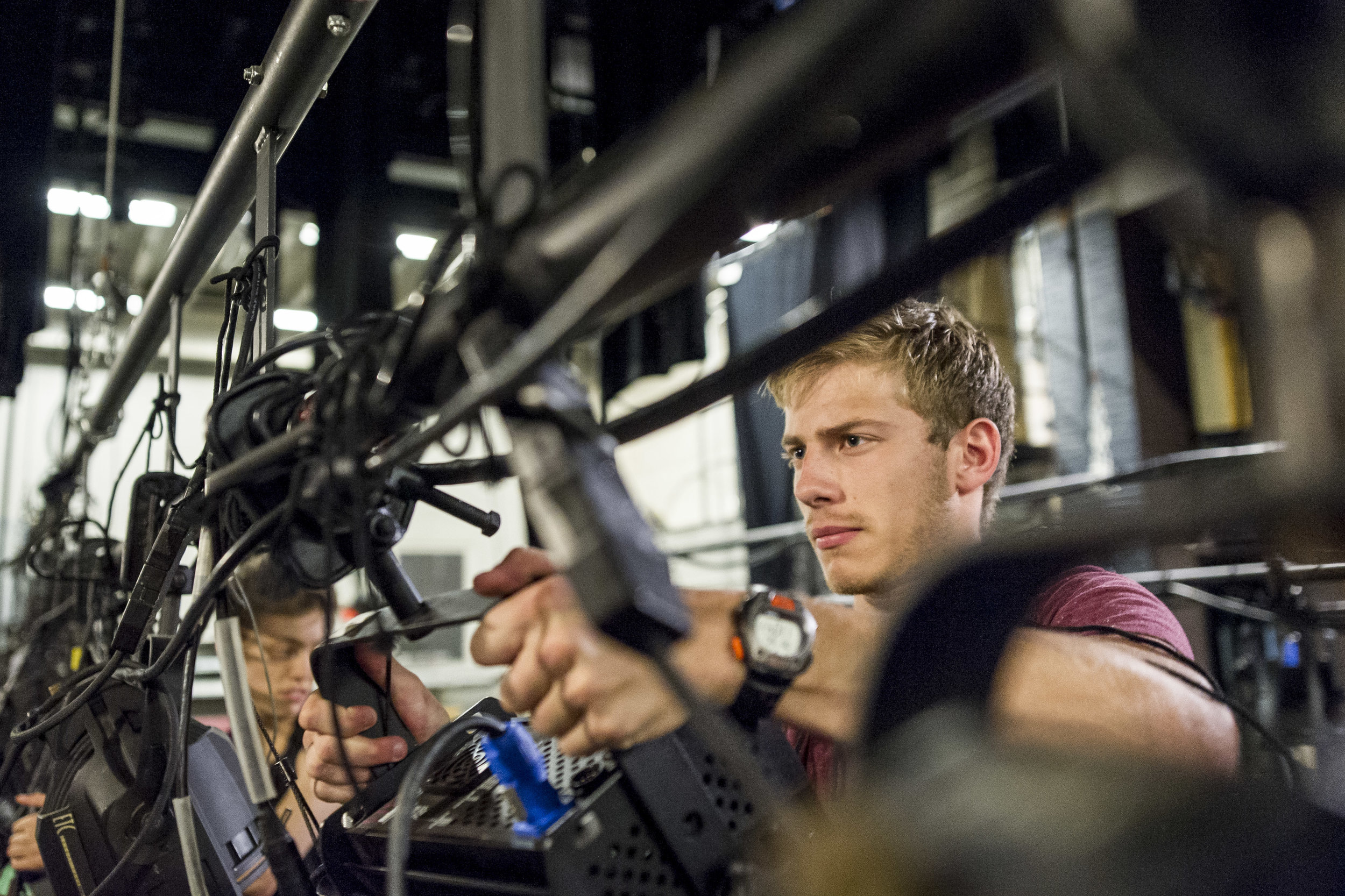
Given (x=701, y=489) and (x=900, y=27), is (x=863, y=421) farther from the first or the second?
(x=701, y=489)

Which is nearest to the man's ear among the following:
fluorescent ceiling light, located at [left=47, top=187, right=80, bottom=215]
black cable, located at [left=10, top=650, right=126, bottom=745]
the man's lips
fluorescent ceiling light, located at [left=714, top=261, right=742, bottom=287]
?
the man's lips

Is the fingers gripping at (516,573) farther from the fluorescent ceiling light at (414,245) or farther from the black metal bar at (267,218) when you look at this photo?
the fluorescent ceiling light at (414,245)

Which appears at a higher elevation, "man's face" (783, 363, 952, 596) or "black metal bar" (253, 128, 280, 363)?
"black metal bar" (253, 128, 280, 363)

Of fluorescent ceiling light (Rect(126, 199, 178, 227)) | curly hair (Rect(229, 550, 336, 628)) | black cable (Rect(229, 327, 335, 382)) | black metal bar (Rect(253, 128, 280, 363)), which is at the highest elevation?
fluorescent ceiling light (Rect(126, 199, 178, 227))

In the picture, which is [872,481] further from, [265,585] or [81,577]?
[81,577]

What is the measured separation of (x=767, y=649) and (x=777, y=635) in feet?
0.04

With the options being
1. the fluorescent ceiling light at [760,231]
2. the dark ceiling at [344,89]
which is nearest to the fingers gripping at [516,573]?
the fluorescent ceiling light at [760,231]

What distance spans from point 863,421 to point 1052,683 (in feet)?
2.32

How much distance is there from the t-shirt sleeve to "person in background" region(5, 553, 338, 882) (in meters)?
0.61

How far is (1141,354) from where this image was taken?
165 inches

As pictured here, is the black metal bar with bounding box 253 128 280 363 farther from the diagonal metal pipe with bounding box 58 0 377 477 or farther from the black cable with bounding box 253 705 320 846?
the black cable with bounding box 253 705 320 846

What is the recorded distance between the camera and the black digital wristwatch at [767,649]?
0.52 meters

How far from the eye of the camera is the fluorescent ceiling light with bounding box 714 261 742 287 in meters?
4.77

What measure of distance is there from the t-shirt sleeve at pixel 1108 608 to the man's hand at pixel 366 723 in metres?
0.50
